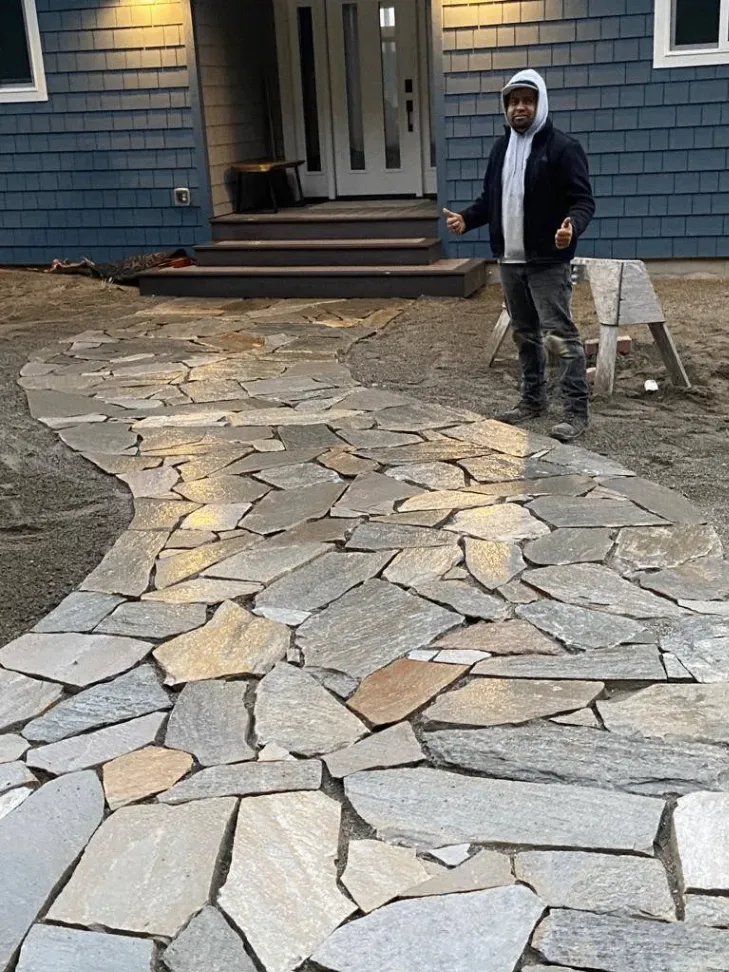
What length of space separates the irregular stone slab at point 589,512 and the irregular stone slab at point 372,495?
56cm

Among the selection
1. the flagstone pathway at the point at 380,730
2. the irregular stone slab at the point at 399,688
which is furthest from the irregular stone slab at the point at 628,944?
the irregular stone slab at the point at 399,688

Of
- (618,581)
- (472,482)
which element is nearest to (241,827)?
(618,581)

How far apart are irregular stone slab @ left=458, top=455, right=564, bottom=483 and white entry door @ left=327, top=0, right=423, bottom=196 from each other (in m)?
6.77

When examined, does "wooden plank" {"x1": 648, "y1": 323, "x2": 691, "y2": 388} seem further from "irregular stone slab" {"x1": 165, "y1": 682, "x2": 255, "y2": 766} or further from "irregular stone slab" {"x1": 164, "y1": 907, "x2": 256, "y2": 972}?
"irregular stone slab" {"x1": 164, "y1": 907, "x2": 256, "y2": 972}

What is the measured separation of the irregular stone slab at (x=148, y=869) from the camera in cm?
215

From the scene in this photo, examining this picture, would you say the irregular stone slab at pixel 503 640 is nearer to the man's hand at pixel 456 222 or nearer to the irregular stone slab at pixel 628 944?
the irregular stone slab at pixel 628 944

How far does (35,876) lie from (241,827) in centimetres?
45

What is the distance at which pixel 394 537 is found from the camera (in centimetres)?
398

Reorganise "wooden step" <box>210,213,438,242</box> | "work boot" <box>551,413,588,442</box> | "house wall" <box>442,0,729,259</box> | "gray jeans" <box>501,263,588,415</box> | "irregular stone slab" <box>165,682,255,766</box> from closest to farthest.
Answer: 1. "irregular stone slab" <box>165,682,255,766</box>
2. "gray jeans" <box>501,263,588,415</box>
3. "work boot" <box>551,413,588,442</box>
4. "house wall" <box>442,0,729,259</box>
5. "wooden step" <box>210,213,438,242</box>

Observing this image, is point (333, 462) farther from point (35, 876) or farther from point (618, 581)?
point (35, 876)

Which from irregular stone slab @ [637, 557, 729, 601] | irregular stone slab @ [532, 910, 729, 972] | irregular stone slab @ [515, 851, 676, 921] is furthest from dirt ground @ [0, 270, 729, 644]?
irregular stone slab @ [532, 910, 729, 972]

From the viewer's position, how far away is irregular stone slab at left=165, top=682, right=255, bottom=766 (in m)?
2.71

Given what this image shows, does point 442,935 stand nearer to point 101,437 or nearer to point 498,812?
point 498,812

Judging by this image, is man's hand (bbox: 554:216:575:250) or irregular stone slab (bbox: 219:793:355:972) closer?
irregular stone slab (bbox: 219:793:355:972)
